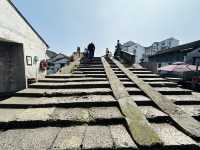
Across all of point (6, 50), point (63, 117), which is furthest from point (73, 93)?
point (6, 50)

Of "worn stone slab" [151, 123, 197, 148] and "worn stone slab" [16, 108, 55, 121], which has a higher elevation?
"worn stone slab" [16, 108, 55, 121]

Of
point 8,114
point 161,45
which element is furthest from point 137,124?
point 161,45

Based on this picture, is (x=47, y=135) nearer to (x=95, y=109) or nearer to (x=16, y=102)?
(x=95, y=109)

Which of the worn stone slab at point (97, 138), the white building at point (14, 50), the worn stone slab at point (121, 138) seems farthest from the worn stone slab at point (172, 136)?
the white building at point (14, 50)

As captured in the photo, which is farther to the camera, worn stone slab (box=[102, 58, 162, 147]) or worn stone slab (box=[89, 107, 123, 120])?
worn stone slab (box=[89, 107, 123, 120])

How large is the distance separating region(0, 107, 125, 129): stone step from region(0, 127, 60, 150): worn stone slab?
121 millimetres

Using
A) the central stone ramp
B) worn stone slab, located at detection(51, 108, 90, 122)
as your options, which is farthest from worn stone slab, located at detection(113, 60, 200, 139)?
worn stone slab, located at detection(51, 108, 90, 122)

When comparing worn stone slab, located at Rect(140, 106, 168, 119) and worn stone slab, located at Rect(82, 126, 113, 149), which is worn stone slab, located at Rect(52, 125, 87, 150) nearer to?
worn stone slab, located at Rect(82, 126, 113, 149)

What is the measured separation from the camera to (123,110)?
2338mm

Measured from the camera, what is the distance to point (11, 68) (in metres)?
12.7

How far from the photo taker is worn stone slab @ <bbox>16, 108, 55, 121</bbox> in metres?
2.04

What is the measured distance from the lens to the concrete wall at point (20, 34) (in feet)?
35.5

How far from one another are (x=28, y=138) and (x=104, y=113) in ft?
3.44

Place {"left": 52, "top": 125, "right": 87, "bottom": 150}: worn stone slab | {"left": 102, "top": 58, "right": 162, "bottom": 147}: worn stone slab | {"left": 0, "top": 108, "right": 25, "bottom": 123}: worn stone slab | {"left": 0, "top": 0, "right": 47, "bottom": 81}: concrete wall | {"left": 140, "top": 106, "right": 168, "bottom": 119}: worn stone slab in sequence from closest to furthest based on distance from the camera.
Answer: {"left": 52, "top": 125, "right": 87, "bottom": 150}: worn stone slab → {"left": 102, "top": 58, "right": 162, "bottom": 147}: worn stone slab → {"left": 0, "top": 108, "right": 25, "bottom": 123}: worn stone slab → {"left": 140, "top": 106, "right": 168, "bottom": 119}: worn stone slab → {"left": 0, "top": 0, "right": 47, "bottom": 81}: concrete wall
